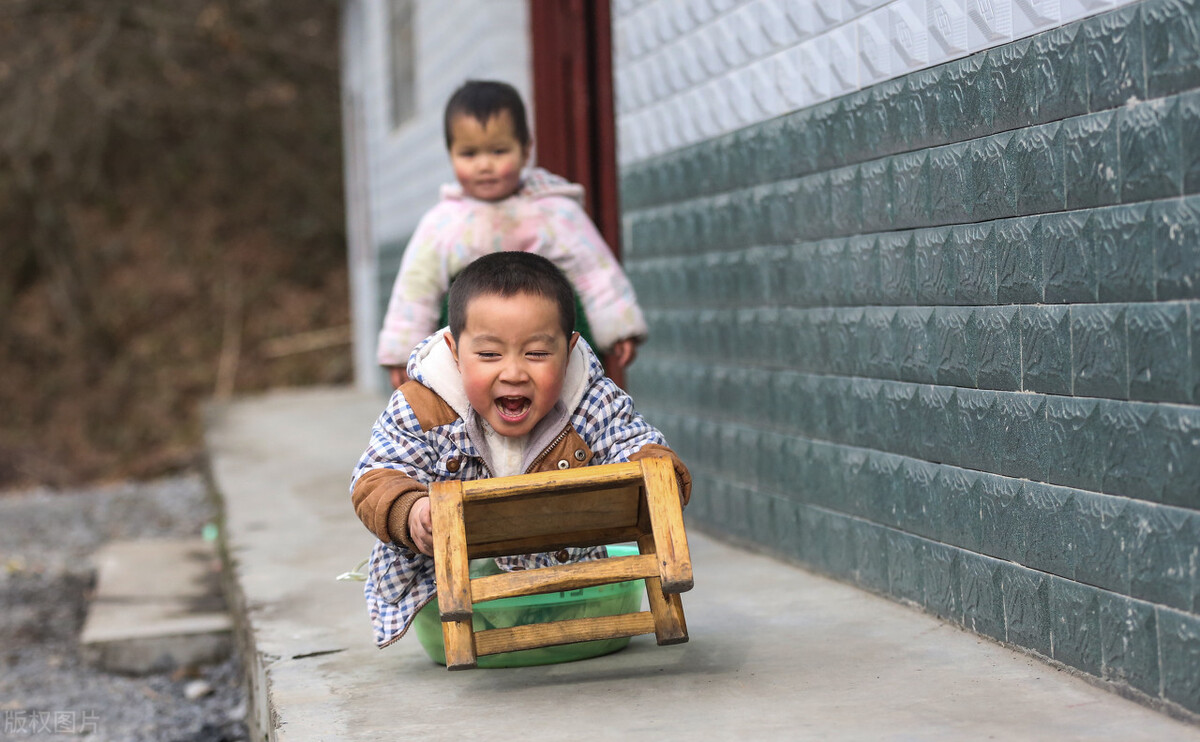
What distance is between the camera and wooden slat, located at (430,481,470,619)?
2.76 meters

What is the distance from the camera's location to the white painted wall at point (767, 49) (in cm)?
318

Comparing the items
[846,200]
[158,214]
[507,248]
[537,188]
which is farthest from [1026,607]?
[158,214]

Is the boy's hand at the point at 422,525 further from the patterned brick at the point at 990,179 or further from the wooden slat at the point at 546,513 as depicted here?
the patterned brick at the point at 990,179

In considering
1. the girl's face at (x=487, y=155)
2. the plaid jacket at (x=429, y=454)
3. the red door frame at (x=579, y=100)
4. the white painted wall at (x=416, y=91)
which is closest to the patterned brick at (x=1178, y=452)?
the plaid jacket at (x=429, y=454)

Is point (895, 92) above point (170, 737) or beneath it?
above

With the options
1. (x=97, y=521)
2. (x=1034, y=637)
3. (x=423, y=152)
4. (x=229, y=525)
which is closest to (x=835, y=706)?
(x=1034, y=637)

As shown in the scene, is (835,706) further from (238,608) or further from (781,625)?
(238,608)

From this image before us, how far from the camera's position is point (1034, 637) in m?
3.08

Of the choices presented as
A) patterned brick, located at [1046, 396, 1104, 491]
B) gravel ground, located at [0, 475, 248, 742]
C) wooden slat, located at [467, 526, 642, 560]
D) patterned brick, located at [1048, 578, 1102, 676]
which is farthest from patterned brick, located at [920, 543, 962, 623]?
gravel ground, located at [0, 475, 248, 742]

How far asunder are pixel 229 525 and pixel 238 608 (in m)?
1.45

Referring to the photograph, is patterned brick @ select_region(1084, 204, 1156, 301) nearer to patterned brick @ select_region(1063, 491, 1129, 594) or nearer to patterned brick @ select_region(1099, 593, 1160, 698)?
Answer: patterned brick @ select_region(1063, 491, 1129, 594)

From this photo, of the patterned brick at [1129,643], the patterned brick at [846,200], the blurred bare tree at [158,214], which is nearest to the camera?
the patterned brick at [1129,643]

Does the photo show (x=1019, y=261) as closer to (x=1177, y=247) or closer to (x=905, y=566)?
(x=1177, y=247)

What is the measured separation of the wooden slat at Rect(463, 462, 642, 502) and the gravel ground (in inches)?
88.6
